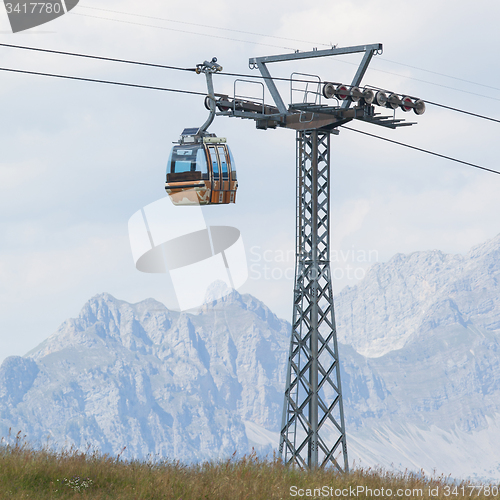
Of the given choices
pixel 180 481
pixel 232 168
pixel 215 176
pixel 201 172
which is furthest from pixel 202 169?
pixel 180 481

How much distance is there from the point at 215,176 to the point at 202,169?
1.47 ft

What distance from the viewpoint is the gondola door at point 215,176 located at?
73.8 feet

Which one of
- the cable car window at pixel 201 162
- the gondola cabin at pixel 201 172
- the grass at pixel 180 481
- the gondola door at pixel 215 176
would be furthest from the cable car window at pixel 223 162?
the grass at pixel 180 481

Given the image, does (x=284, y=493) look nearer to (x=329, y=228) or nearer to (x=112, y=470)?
(x=112, y=470)

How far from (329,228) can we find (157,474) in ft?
40.5

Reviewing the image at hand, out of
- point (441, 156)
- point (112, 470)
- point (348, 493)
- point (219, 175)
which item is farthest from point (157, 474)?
point (441, 156)

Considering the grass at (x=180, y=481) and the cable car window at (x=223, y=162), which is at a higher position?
the cable car window at (x=223, y=162)

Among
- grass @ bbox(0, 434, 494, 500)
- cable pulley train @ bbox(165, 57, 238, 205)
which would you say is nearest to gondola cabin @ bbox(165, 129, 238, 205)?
cable pulley train @ bbox(165, 57, 238, 205)

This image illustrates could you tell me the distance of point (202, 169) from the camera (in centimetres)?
2231

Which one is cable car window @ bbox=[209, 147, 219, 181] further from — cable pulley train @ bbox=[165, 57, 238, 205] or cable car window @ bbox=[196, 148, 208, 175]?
cable car window @ bbox=[196, 148, 208, 175]

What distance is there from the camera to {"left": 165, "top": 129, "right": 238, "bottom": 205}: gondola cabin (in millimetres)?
22359

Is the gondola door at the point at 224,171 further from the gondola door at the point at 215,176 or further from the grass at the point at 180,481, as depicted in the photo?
the grass at the point at 180,481

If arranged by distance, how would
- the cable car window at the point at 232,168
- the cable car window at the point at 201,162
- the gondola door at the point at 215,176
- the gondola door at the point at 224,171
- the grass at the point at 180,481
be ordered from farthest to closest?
the cable car window at the point at 232,168
the gondola door at the point at 224,171
the gondola door at the point at 215,176
the cable car window at the point at 201,162
the grass at the point at 180,481

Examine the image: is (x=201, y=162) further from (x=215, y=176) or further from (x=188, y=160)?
(x=215, y=176)
